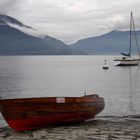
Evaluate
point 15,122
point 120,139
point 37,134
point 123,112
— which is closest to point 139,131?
point 120,139

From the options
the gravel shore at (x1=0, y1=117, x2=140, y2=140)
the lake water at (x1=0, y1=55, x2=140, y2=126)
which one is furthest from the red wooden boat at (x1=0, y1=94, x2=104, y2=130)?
the lake water at (x1=0, y1=55, x2=140, y2=126)

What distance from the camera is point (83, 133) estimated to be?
685 inches

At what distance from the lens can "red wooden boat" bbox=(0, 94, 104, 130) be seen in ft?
60.7

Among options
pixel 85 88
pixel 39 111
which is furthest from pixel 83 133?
pixel 85 88

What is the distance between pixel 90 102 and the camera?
67.4ft

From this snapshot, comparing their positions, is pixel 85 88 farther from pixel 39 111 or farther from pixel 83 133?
pixel 83 133

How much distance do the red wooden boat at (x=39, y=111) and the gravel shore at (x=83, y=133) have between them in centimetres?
46

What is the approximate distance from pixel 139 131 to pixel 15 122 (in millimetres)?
6161

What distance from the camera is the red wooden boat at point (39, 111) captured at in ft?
60.7

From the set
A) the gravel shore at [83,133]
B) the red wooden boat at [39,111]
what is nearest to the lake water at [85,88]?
the red wooden boat at [39,111]

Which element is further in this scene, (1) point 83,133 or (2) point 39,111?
(2) point 39,111

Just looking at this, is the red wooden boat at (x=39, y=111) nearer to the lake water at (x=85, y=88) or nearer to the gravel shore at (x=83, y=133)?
the gravel shore at (x=83, y=133)

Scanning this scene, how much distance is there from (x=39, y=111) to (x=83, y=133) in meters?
2.76

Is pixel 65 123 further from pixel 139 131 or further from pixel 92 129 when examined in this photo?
pixel 139 131
